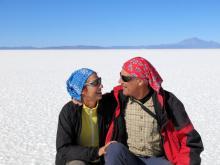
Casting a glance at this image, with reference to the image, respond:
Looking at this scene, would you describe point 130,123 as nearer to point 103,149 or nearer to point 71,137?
point 103,149

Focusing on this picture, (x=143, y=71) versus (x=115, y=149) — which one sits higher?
(x=143, y=71)

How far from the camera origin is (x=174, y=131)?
8.79ft

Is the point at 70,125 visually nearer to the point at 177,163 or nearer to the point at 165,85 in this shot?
the point at 177,163

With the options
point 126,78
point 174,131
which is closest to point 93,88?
point 126,78

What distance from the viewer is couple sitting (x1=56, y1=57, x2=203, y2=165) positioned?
2630 millimetres

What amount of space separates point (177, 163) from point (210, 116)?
4778mm

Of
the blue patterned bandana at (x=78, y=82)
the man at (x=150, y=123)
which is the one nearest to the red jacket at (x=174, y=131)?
the man at (x=150, y=123)

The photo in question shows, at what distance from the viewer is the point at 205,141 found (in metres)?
5.57

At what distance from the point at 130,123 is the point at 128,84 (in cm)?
26

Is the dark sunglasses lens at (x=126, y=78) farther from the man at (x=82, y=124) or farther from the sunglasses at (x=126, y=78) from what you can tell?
the man at (x=82, y=124)

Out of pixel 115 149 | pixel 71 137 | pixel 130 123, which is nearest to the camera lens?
pixel 115 149

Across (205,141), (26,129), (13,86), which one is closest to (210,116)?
(205,141)

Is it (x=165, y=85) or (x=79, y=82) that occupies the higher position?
(x=79, y=82)

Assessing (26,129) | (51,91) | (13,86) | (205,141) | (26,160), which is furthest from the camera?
(13,86)
